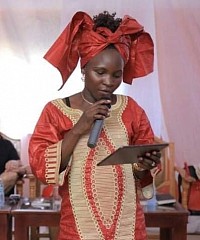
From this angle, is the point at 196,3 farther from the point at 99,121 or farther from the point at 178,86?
the point at 99,121

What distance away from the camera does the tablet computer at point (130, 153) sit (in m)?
1.26

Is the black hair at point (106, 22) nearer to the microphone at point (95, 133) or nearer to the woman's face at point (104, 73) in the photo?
the woman's face at point (104, 73)

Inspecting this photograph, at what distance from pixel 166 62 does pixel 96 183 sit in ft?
9.72

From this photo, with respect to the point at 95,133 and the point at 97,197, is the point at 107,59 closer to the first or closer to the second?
the point at 95,133

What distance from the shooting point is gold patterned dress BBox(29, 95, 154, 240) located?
57.3 inches

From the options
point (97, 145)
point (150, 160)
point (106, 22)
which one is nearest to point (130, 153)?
point (150, 160)

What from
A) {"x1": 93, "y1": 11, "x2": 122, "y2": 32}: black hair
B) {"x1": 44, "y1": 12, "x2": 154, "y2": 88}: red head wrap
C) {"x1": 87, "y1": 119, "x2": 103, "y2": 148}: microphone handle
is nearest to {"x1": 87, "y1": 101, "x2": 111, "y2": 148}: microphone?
{"x1": 87, "y1": 119, "x2": 103, "y2": 148}: microphone handle

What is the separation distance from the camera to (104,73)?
1450 millimetres

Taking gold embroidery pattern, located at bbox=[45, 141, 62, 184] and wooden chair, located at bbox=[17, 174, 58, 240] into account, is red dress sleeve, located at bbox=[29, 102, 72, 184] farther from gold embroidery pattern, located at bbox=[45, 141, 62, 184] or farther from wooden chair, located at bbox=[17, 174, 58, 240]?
wooden chair, located at bbox=[17, 174, 58, 240]

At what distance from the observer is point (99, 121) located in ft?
4.46

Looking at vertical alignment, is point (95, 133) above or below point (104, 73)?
below

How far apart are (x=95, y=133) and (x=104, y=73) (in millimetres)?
211

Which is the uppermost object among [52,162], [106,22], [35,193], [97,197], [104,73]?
[106,22]

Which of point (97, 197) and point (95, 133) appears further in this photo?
point (97, 197)
